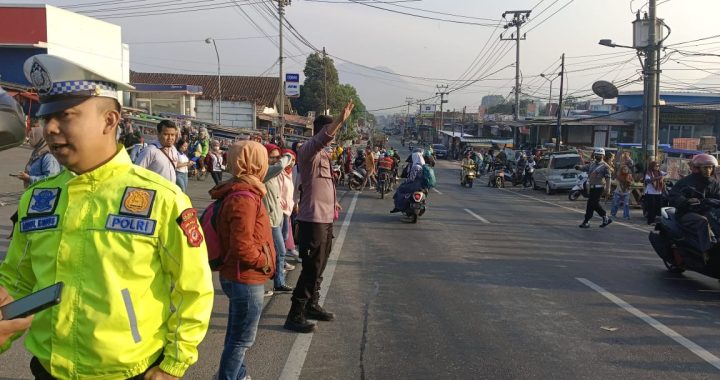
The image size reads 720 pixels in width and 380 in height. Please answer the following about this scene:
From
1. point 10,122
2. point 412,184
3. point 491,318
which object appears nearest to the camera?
point 10,122

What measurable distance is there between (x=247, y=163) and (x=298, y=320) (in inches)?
80.6

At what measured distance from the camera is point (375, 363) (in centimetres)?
436

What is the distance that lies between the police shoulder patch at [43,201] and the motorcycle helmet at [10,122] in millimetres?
287

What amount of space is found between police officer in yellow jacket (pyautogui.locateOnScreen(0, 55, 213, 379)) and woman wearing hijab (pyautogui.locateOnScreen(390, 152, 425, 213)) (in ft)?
35.2

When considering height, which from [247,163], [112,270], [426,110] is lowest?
[112,270]

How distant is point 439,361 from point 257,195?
2.08 metres

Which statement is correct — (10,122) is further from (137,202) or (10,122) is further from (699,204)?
(699,204)

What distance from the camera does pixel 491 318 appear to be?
18.2ft

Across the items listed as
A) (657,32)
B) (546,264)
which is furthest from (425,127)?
(546,264)

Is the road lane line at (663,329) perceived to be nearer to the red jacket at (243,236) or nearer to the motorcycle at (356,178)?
the red jacket at (243,236)

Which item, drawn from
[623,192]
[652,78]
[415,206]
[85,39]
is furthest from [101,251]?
[85,39]

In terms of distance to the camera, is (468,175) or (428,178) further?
(468,175)

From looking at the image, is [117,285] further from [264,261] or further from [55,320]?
[264,261]

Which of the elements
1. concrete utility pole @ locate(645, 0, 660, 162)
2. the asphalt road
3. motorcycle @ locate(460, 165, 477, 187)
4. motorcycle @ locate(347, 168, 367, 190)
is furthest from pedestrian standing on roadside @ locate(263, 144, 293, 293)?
motorcycle @ locate(460, 165, 477, 187)
